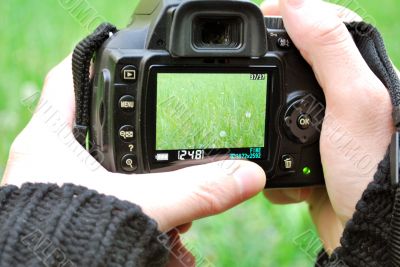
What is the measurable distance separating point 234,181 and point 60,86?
1.13 feet

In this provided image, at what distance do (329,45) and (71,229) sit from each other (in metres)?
0.46

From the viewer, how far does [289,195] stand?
130 centimetres

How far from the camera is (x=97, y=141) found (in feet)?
3.48

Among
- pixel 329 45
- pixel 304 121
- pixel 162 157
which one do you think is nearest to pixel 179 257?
pixel 162 157

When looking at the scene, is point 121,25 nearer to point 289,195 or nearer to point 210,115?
point 289,195

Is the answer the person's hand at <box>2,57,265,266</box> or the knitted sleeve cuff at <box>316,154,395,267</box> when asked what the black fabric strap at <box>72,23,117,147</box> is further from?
the knitted sleeve cuff at <box>316,154,395,267</box>

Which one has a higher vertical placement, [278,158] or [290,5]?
[290,5]

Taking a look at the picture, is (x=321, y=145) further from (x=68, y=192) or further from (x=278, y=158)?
(x=68, y=192)

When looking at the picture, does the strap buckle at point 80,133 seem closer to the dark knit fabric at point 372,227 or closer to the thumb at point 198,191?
the thumb at point 198,191

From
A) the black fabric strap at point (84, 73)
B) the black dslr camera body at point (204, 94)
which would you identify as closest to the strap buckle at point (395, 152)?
the black dslr camera body at point (204, 94)

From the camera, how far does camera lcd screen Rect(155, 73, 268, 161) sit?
3.36ft

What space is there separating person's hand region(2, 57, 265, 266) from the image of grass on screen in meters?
0.07

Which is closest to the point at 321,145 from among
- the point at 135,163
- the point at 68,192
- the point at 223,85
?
the point at 223,85

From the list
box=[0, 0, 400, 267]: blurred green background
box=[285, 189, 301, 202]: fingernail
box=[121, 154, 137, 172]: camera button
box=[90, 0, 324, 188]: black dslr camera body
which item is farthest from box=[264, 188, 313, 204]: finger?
box=[121, 154, 137, 172]: camera button
